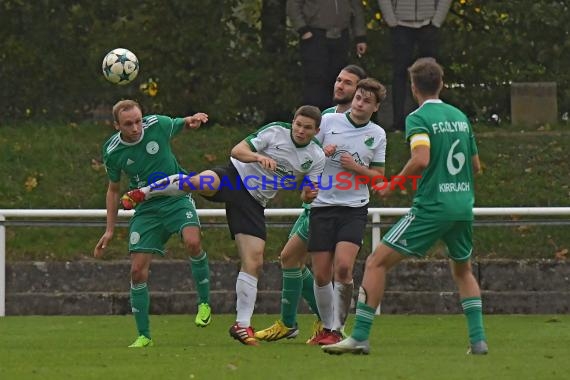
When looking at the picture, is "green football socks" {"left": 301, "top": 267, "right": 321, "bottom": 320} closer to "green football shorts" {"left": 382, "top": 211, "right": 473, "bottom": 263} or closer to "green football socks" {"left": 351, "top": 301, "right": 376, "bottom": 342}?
"green football socks" {"left": 351, "top": 301, "right": 376, "bottom": 342}

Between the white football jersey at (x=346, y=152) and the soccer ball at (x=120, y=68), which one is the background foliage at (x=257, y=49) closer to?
the soccer ball at (x=120, y=68)

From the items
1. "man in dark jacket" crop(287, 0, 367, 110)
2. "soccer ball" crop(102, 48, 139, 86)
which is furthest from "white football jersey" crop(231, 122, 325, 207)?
"man in dark jacket" crop(287, 0, 367, 110)

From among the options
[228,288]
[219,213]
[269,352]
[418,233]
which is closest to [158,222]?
[269,352]

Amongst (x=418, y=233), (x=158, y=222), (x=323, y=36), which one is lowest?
(x=418, y=233)

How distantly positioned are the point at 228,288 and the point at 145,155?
4138mm

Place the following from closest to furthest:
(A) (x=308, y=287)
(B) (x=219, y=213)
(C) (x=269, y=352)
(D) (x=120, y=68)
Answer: (C) (x=269, y=352)
(A) (x=308, y=287)
(D) (x=120, y=68)
(B) (x=219, y=213)

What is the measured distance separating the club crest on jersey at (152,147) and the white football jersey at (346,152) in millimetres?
1343

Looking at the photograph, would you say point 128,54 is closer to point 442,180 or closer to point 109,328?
point 109,328

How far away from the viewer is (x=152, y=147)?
539 inches

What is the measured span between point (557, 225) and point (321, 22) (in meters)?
3.49

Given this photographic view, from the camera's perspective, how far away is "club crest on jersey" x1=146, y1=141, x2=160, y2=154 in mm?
13680

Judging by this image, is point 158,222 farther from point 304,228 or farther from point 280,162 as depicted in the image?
point 280,162

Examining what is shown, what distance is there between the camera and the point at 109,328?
15203 millimetres

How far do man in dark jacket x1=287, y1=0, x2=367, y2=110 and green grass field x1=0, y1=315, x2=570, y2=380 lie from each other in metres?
4.12
